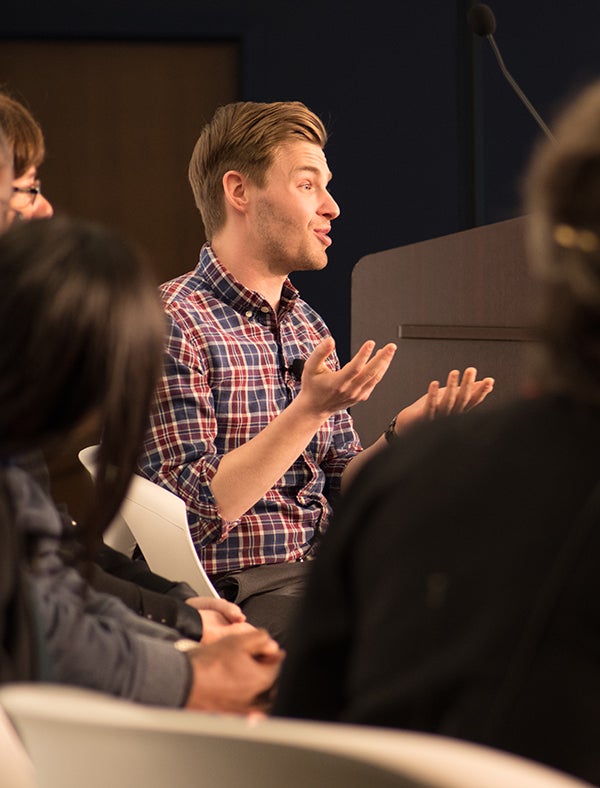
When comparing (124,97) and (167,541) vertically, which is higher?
(124,97)

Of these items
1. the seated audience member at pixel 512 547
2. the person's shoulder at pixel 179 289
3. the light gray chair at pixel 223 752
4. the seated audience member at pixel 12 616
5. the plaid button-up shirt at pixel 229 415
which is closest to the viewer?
the light gray chair at pixel 223 752

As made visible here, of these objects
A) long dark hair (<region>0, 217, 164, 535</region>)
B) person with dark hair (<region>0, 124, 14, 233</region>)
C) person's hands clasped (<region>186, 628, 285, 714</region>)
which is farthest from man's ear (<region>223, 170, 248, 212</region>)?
long dark hair (<region>0, 217, 164, 535</region>)

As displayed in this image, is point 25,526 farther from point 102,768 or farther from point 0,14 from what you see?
point 0,14

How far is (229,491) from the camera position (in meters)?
1.84

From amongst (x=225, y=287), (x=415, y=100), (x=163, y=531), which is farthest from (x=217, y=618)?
(x=415, y=100)

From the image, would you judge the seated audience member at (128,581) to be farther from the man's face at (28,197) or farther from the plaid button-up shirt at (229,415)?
the plaid button-up shirt at (229,415)

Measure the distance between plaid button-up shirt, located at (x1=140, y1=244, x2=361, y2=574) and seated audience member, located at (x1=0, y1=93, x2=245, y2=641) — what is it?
0.33 metres

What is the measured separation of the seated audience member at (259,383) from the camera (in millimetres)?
1817

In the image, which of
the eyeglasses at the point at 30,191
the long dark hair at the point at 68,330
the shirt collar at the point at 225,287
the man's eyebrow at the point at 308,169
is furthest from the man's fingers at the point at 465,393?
the long dark hair at the point at 68,330

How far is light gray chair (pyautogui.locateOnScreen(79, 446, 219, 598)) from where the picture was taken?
5.54ft

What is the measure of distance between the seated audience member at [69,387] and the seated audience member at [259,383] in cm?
83

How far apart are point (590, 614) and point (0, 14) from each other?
3.96m

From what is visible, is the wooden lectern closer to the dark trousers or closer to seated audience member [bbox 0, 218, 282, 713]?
the dark trousers

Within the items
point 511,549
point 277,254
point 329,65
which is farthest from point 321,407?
point 329,65
